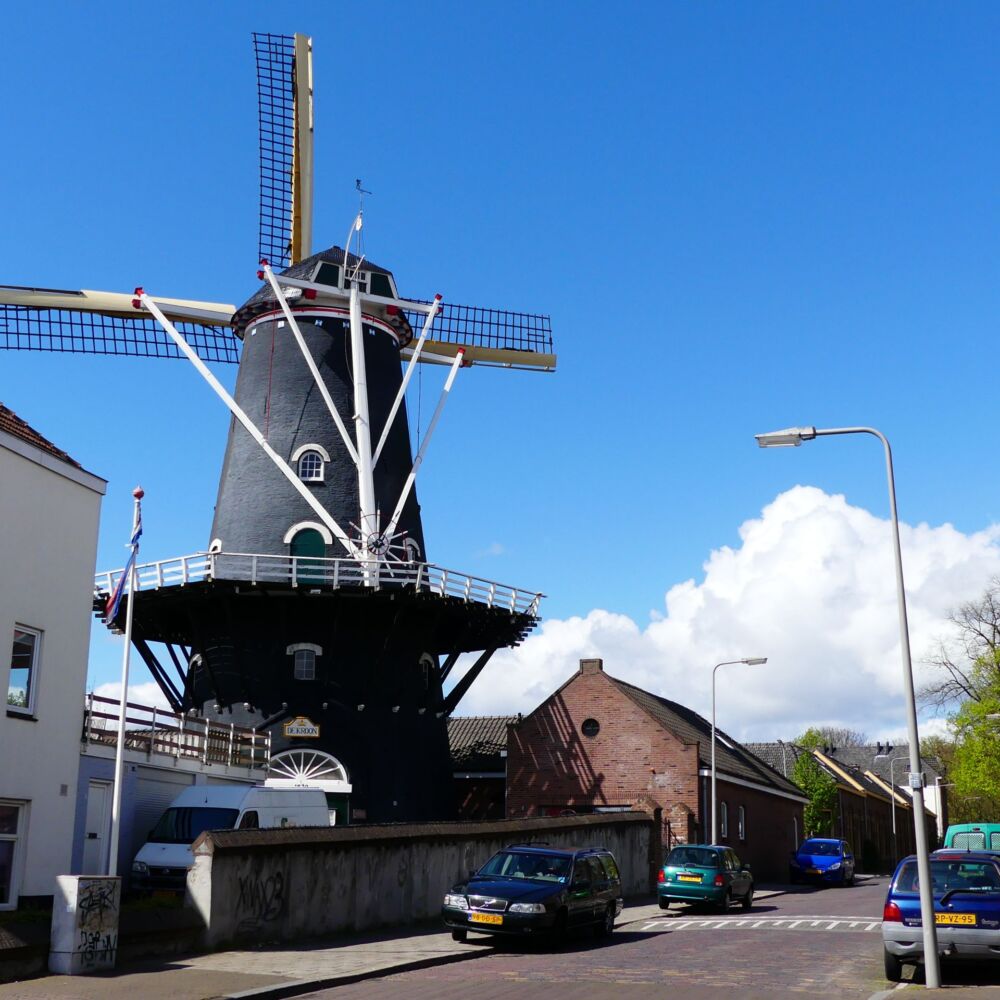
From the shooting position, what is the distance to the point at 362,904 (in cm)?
2195

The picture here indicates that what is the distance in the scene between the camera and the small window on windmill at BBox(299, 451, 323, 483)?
35.4 metres

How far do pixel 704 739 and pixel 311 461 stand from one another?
16.6 m

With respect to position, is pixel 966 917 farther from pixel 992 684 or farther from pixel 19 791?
pixel 992 684

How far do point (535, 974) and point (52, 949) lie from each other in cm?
619

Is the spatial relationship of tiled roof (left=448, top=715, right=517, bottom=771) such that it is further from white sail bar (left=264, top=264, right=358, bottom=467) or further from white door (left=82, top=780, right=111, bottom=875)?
white door (left=82, top=780, right=111, bottom=875)

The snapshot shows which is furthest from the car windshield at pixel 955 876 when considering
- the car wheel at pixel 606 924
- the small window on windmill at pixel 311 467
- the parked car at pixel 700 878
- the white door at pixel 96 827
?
the small window on windmill at pixel 311 467

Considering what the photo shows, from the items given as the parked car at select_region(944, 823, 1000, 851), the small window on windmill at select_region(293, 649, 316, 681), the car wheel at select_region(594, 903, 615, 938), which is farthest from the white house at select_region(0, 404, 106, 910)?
the parked car at select_region(944, 823, 1000, 851)

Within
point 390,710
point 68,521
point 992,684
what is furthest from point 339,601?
point 992,684

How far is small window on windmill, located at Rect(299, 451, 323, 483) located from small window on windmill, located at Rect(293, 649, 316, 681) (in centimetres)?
482

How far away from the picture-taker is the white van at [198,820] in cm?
2206

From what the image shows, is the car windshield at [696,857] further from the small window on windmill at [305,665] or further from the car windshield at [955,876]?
the small window on windmill at [305,665]

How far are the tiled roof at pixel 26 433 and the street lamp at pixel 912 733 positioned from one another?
1062 centimetres

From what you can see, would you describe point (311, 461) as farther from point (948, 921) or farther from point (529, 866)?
point (948, 921)

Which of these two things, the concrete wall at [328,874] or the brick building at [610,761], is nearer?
the concrete wall at [328,874]
